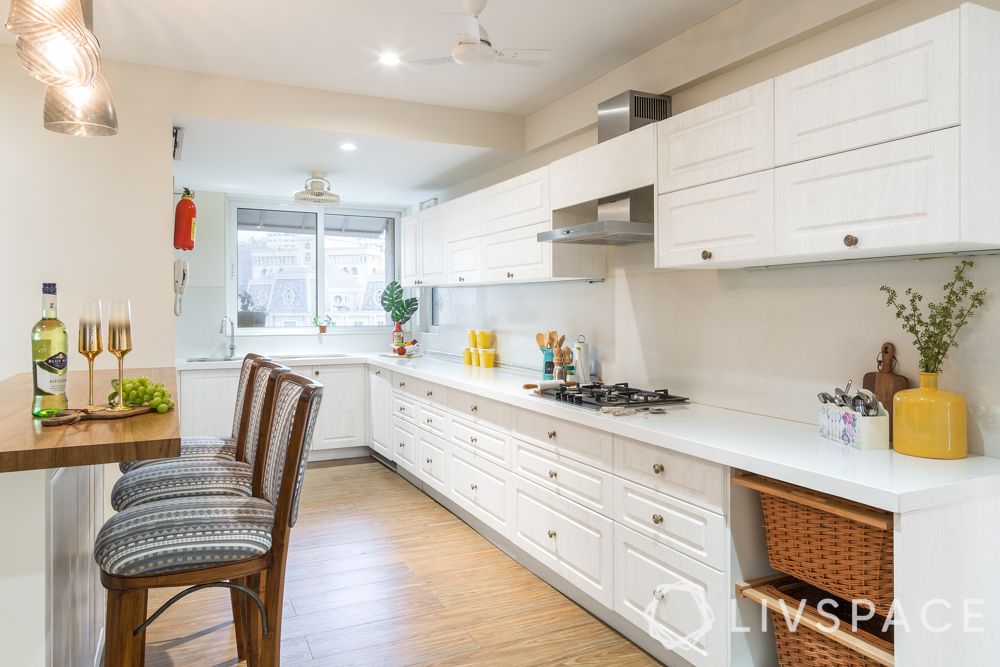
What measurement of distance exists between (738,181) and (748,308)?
2.11 feet

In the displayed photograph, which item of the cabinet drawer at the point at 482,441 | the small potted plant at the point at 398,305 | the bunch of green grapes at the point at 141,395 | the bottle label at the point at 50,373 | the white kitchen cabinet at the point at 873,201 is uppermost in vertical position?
the white kitchen cabinet at the point at 873,201

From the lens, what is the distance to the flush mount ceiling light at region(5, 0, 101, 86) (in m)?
1.72

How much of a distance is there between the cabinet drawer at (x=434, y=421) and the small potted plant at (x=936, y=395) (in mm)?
2593

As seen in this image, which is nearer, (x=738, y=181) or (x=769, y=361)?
(x=738, y=181)

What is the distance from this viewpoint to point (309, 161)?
183 inches

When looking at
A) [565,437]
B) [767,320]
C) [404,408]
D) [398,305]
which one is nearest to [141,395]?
[565,437]

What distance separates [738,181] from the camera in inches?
90.7

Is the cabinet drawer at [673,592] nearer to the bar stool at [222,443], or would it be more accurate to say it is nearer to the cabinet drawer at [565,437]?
the cabinet drawer at [565,437]

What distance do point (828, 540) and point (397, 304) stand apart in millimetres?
4559

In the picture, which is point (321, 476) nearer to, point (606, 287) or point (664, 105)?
point (606, 287)

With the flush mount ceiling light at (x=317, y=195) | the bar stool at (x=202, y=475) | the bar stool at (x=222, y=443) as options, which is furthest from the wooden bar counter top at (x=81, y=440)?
the flush mount ceiling light at (x=317, y=195)

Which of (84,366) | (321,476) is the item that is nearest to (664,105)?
(84,366)

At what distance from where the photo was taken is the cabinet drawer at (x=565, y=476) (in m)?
2.62

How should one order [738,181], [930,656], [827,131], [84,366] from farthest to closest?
1. [84,366]
2. [738,181]
3. [827,131]
4. [930,656]
